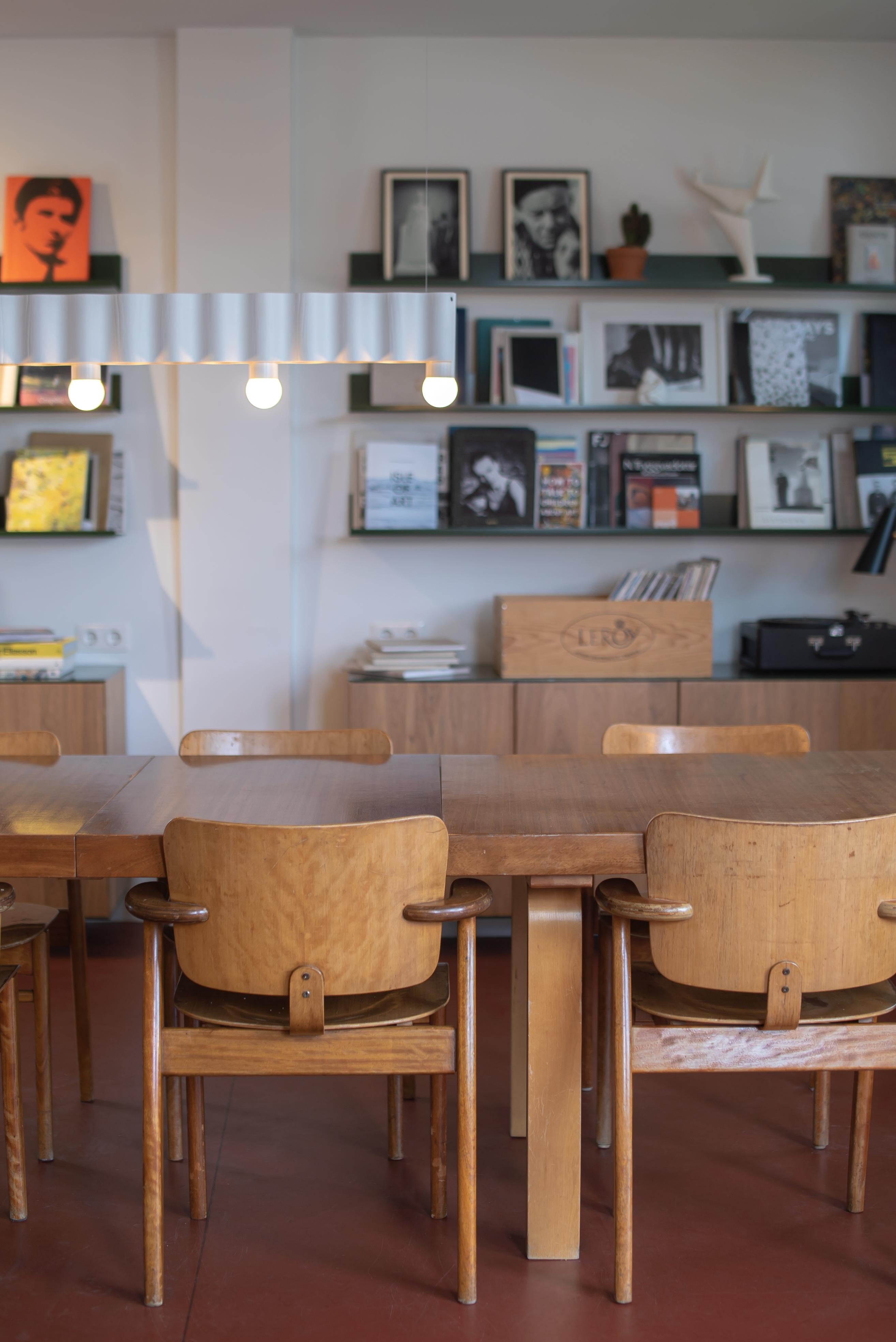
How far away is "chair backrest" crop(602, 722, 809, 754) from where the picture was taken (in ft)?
9.57

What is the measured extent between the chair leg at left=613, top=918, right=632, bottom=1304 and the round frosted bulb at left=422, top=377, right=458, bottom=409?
1191 mm

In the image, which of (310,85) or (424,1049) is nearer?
(424,1049)

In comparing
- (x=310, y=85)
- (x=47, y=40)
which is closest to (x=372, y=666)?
(x=310, y=85)

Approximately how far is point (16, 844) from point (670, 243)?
11.1ft

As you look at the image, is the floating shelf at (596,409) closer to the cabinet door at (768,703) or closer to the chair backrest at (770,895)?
the cabinet door at (768,703)

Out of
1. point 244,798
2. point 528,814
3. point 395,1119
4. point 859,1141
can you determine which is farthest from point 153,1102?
point 859,1141

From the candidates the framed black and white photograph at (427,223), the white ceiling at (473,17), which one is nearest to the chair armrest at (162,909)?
the framed black and white photograph at (427,223)

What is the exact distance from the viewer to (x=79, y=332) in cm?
243

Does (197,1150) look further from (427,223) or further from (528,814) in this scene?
(427,223)

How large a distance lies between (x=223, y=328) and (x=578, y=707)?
202cm

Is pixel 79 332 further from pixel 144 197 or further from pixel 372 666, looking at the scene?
pixel 144 197

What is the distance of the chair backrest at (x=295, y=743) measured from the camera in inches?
114

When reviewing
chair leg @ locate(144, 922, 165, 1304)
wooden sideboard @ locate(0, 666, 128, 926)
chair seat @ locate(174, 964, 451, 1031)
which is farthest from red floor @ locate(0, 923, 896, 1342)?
wooden sideboard @ locate(0, 666, 128, 926)

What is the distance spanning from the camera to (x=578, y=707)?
13.2ft
